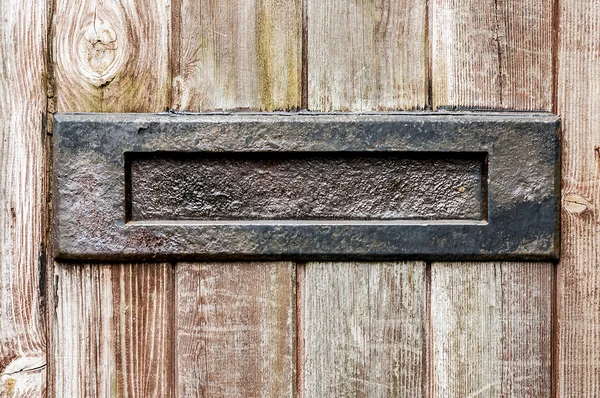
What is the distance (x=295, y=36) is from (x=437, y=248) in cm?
32

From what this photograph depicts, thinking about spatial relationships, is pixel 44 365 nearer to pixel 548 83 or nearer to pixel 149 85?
pixel 149 85

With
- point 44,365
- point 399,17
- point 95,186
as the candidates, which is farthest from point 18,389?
point 399,17

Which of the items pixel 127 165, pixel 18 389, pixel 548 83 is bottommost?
pixel 18 389

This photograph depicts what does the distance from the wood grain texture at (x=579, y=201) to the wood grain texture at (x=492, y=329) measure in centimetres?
2

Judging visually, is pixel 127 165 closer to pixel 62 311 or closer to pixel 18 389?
pixel 62 311

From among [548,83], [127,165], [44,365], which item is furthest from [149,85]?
[548,83]

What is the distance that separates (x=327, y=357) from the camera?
1.87 ft

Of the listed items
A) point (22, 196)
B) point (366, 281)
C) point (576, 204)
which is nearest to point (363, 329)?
point (366, 281)

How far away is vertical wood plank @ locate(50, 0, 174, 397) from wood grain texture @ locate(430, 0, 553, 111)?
35 centimetres

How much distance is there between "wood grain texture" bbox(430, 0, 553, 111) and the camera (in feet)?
1.86

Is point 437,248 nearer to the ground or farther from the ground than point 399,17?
nearer to the ground

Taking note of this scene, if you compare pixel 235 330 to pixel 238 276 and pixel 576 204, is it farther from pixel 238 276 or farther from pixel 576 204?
pixel 576 204

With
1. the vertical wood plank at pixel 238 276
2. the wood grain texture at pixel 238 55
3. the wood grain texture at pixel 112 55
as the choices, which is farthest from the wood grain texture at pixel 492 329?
the wood grain texture at pixel 112 55

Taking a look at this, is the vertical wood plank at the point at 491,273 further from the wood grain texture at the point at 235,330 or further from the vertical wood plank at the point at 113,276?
the vertical wood plank at the point at 113,276
